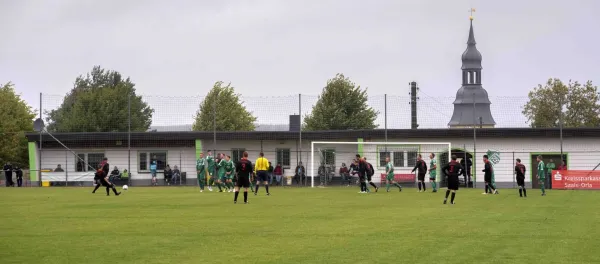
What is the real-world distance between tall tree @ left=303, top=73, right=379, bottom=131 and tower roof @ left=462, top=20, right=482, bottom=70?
43.5 meters

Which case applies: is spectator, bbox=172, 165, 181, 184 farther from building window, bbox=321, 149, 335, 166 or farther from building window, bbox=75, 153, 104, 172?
building window, bbox=321, 149, 335, 166

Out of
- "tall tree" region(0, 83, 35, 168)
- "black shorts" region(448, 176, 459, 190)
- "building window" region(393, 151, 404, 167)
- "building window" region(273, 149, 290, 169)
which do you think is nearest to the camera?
"black shorts" region(448, 176, 459, 190)

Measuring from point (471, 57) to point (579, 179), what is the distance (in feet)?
227

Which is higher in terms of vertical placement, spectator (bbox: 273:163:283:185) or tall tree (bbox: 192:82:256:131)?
tall tree (bbox: 192:82:256:131)

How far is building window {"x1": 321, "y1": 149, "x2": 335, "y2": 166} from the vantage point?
5506cm

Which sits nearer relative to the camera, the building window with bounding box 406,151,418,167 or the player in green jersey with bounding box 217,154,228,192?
the player in green jersey with bounding box 217,154,228,192

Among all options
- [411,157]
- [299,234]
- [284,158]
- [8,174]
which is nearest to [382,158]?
[411,157]

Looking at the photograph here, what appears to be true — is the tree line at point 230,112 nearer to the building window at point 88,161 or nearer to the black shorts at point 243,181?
the building window at point 88,161

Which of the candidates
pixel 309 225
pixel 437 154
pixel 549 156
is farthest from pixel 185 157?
pixel 309 225

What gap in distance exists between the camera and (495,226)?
19859mm

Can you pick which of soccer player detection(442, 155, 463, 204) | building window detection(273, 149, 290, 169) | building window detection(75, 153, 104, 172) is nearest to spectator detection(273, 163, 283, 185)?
building window detection(273, 149, 290, 169)

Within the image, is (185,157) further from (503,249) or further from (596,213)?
(503,249)

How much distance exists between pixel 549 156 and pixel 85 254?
141 ft

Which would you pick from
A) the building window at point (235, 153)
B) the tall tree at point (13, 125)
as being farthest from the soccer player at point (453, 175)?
the tall tree at point (13, 125)
